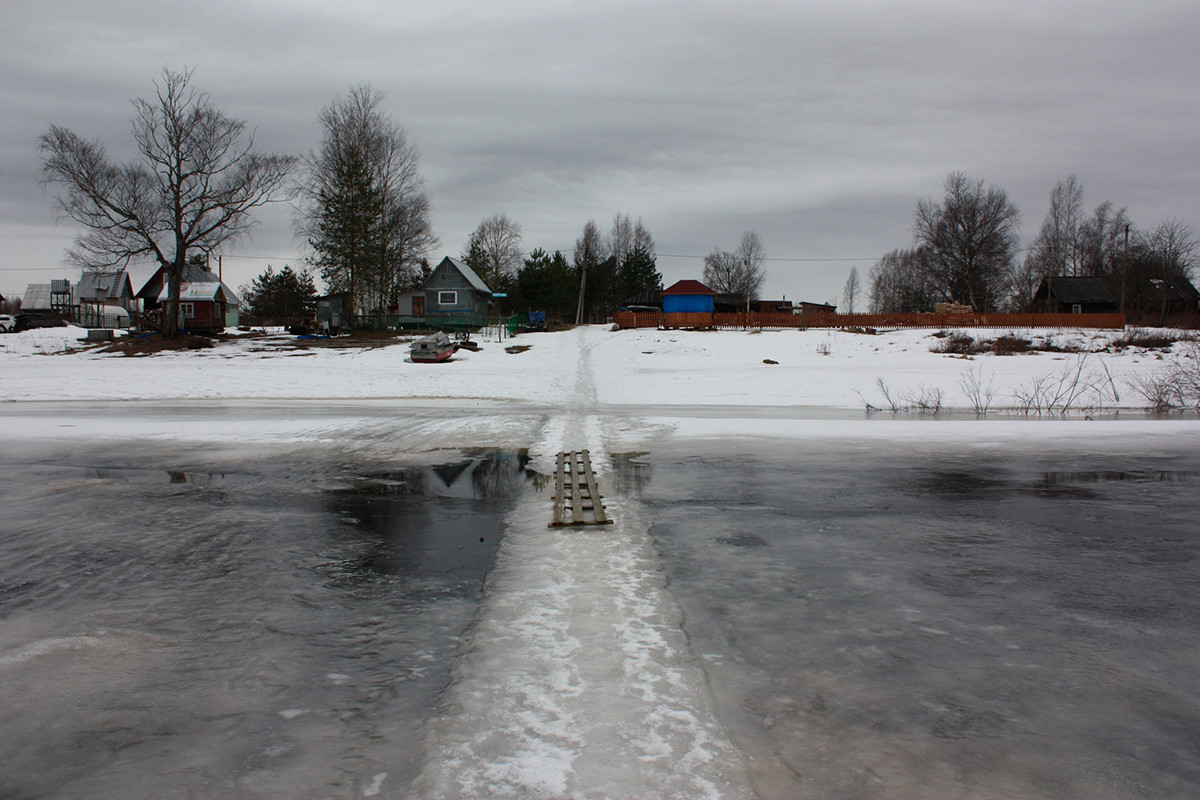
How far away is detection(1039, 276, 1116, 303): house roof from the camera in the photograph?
6650cm

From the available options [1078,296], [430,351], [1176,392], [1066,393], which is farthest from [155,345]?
[1078,296]

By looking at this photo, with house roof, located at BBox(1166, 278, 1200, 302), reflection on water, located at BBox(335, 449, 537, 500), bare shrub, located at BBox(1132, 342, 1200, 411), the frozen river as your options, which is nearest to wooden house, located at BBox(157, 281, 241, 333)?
reflection on water, located at BBox(335, 449, 537, 500)

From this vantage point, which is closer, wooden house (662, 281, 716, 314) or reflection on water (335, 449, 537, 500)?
reflection on water (335, 449, 537, 500)

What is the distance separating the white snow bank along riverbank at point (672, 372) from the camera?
71.5ft

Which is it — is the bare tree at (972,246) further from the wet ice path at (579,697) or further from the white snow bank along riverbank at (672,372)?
the wet ice path at (579,697)

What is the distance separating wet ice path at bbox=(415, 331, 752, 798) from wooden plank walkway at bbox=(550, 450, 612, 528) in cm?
113

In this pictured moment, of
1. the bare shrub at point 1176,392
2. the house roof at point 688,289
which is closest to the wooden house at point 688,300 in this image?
the house roof at point 688,289

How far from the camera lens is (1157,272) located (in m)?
59.2

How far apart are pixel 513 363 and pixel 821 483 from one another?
25428 mm

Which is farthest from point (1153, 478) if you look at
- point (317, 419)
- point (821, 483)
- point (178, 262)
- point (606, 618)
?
point (178, 262)

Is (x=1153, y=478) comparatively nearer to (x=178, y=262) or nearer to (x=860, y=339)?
(x=860, y=339)

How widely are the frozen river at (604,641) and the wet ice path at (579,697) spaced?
0.7 inches

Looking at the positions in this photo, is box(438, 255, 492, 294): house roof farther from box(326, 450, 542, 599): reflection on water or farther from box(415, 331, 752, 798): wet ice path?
box(415, 331, 752, 798): wet ice path

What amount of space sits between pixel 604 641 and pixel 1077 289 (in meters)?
76.9
